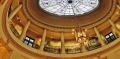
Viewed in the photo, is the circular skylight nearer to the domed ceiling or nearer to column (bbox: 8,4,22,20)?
the domed ceiling

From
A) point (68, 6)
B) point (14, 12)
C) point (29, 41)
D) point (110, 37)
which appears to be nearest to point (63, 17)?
point (68, 6)

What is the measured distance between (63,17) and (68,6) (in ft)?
3.22

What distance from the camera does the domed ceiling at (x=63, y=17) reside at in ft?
51.6

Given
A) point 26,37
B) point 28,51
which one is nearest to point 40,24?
point 26,37

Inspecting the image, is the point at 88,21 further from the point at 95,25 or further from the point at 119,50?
the point at 119,50

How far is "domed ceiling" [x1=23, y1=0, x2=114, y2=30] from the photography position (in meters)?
15.7

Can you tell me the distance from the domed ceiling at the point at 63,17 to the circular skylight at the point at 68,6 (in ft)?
1.33

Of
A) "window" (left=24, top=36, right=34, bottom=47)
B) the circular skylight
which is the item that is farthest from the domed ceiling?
"window" (left=24, top=36, right=34, bottom=47)

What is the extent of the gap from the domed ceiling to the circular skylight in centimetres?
40

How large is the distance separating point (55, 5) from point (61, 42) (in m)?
3.14

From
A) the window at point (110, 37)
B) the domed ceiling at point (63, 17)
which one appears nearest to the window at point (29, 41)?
the domed ceiling at point (63, 17)

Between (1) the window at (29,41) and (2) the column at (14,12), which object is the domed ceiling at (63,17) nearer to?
(2) the column at (14,12)

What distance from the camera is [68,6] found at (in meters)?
17.1

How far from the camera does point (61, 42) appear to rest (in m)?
15.9
